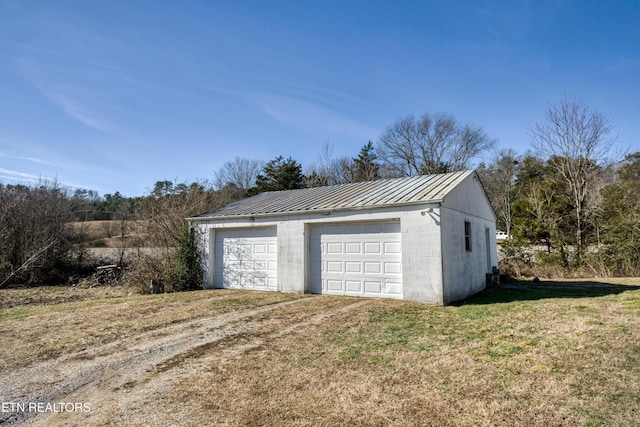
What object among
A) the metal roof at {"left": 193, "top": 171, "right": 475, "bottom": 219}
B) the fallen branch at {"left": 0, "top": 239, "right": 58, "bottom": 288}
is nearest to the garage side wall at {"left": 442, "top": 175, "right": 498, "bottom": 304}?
the metal roof at {"left": 193, "top": 171, "right": 475, "bottom": 219}

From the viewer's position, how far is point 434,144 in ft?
102

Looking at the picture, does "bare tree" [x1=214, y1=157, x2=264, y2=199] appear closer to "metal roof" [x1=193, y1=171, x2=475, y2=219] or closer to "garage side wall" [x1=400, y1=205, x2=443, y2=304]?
"metal roof" [x1=193, y1=171, x2=475, y2=219]

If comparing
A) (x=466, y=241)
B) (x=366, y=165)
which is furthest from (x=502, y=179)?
(x=466, y=241)

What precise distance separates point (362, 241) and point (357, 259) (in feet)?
1.84

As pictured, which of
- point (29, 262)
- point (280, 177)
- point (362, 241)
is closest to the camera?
point (362, 241)

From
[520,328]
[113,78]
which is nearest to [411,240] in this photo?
[520,328]

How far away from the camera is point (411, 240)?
354 inches

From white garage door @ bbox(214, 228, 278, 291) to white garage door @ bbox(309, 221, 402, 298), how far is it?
64.0 inches

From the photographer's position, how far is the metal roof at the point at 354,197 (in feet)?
31.7

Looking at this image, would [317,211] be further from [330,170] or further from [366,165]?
[330,170]

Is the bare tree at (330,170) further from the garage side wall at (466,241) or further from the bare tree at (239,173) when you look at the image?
the garage side wall at (466,241)

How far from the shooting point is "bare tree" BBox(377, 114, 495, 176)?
30844mm

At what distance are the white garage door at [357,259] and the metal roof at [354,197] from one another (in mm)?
676

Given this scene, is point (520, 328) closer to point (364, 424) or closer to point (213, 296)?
point (364, 424)
